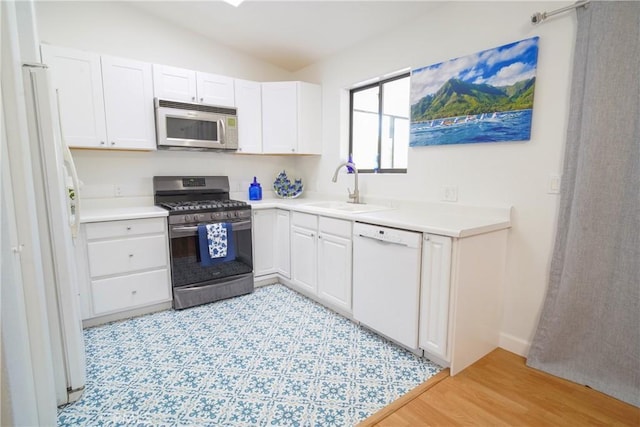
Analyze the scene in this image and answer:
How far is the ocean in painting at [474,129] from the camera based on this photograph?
2066 millimetres

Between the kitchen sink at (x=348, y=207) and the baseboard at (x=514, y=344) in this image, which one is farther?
the kitchen sink at (x=348, y=207)

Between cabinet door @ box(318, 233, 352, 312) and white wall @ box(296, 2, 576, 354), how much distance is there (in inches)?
29.7

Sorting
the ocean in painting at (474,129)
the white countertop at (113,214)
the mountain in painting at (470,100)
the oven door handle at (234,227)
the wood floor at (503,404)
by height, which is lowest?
the wood floor at (503,404)

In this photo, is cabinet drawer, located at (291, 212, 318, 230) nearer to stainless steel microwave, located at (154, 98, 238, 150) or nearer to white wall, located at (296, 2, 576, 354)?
white wall, located at (296, 2, 576, 354)

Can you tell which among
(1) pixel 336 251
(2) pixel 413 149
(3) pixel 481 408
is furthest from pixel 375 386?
(2) pixel 413 149

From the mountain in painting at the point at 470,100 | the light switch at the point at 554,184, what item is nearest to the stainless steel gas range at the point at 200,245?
the mountain in painting at the point at 470,100

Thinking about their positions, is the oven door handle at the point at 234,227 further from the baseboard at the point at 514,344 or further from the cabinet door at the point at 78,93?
the baseboard at the point at 514,344

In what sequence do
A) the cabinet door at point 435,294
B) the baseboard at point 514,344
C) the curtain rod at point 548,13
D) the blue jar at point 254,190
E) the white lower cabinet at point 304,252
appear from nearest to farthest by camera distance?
the curtain rod at point 548,13 < the cabinet door at point 435,294 < the baseboard at point 514,344 < the white lower cabinet at point 304,252 < the blue jar at point 254,190

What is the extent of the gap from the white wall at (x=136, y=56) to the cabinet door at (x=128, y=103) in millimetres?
308

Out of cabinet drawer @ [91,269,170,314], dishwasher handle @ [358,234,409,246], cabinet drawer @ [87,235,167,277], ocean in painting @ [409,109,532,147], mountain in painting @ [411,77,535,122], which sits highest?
mountain in painting @ [411,77,535,122]

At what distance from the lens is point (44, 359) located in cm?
138

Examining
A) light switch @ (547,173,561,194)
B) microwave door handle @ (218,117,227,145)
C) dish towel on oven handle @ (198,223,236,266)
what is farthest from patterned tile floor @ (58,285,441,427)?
microwave door handle @ (218,117,227,145)

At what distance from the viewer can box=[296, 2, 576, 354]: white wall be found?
1.94m

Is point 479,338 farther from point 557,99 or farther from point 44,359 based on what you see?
point 44,359
